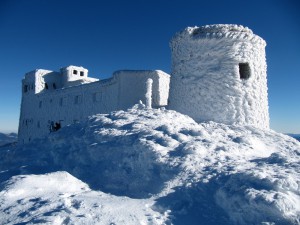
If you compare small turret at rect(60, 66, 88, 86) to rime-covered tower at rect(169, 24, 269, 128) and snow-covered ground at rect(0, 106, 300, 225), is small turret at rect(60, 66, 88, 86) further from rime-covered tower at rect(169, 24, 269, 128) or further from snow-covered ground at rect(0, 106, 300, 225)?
snow-covered ground at rect(0, 106, 300, 225)

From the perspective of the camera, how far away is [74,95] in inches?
891

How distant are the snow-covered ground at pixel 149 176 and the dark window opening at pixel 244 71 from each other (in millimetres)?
4188

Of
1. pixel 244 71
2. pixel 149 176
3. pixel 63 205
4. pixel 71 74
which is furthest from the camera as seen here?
pixel 71 74

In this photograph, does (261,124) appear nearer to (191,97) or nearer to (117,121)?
(191,97)

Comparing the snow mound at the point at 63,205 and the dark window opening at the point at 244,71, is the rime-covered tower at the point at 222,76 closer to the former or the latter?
the dark window opening at the point at 244,71

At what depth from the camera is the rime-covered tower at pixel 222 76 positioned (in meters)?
13.9

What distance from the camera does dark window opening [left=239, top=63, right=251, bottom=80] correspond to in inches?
573

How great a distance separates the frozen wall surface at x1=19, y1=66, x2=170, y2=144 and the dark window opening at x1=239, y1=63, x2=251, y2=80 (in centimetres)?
618

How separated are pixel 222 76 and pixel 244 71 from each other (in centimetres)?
167

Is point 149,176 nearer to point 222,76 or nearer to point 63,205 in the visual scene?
point 63,205

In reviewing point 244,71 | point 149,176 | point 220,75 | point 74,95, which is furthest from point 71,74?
point 149,176

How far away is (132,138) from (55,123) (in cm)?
1708

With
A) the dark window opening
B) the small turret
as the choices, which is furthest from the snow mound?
the small turret

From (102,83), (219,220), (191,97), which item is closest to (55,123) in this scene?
(102,83)
